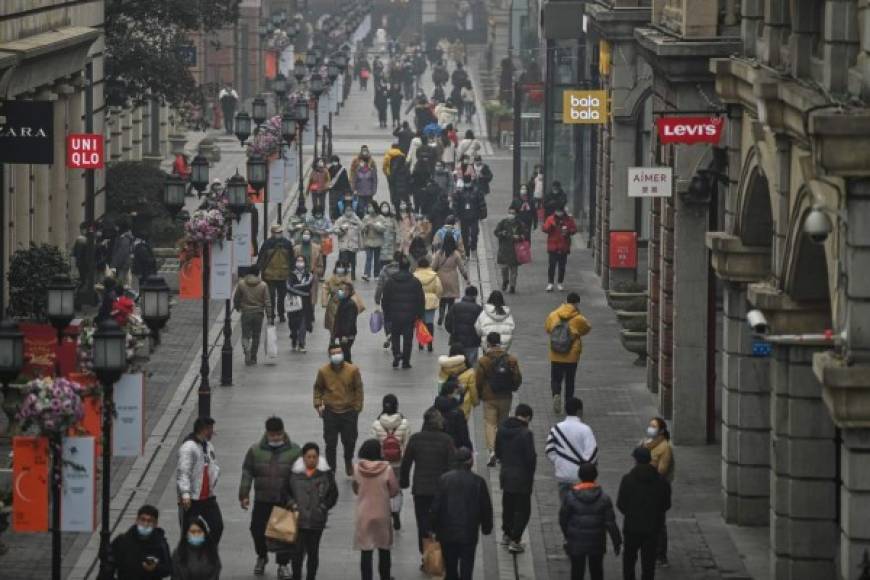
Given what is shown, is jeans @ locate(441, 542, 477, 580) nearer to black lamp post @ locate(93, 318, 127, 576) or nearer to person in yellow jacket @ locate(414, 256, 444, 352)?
black lamp post @ locate(93, 318, 127, 576)

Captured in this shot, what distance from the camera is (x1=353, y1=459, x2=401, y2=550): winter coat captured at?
27.2 metres

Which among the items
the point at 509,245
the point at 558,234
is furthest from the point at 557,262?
the point at 509,245

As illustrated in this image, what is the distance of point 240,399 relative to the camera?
39.3m

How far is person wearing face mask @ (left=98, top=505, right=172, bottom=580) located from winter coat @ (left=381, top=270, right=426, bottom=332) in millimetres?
16900

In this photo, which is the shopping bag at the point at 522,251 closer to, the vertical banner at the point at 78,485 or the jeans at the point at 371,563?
the jeans at the point at 371,563

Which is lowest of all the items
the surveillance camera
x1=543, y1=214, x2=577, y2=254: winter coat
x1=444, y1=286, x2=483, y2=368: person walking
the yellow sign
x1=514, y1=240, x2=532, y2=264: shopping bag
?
x1=444, y1=286, x2=483, y2=368: person walking

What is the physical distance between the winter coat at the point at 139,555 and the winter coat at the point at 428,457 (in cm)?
398

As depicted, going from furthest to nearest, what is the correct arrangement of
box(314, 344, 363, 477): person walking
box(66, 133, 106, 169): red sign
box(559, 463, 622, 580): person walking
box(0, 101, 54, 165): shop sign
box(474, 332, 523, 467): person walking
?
box(66, 133, 106, 169): red sign < box(0, 101, 54, 165): shop sign < box(474, 332, 523, 467): person walking < box(314, 344, 363, 477): person walking < box(559, 463, 622, 580): person walking

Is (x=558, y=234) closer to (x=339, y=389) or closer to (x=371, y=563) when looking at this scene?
(x=339, y=389)

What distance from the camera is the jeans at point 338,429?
32.5 meters

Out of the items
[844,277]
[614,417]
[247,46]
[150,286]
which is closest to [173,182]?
[614,417]

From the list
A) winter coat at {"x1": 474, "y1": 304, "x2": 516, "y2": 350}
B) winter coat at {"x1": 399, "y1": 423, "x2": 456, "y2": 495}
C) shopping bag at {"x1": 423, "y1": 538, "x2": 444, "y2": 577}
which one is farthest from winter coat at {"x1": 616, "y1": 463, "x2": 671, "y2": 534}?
winter coat at {"x1": 474, "y1": 304, "x2": 516, "y2": 350}

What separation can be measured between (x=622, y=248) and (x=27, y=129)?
482 inches

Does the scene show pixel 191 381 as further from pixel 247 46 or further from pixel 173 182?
pixel 247 46
